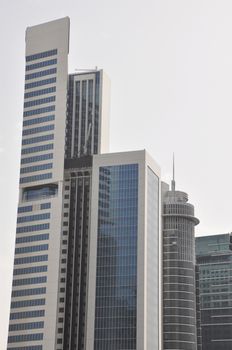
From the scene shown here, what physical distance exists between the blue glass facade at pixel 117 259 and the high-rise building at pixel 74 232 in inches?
8.4

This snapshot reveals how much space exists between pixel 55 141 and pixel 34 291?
35.3 meters

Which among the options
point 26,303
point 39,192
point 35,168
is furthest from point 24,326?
point 35,168

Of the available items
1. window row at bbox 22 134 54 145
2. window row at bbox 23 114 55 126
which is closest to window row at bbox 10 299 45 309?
window row at bbox 22 134 54 145

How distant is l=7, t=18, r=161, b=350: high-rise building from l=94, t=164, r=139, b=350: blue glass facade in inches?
8.4

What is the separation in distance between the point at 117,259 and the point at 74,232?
1389 cm

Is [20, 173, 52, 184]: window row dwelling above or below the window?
above

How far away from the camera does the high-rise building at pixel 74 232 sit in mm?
151875

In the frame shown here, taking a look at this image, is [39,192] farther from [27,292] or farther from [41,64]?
[41,64]

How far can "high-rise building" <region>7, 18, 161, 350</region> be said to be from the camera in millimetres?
151875

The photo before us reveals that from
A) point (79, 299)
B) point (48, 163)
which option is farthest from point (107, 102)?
point (79, 299)

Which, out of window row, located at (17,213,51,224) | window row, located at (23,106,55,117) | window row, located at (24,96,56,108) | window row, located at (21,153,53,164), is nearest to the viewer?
window row, located at (17,213,51,224)

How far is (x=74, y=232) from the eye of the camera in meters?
163

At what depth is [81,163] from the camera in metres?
169

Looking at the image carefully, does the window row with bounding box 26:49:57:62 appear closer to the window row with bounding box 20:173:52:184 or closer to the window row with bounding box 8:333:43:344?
the window row with bounding box 20:173:52:184
